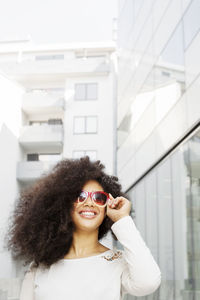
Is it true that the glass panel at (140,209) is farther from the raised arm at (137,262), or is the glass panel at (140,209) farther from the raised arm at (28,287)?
the raised arm at (137,262)

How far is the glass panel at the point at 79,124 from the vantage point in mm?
21344

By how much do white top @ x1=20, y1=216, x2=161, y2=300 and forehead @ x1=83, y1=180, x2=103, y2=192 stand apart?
411mm

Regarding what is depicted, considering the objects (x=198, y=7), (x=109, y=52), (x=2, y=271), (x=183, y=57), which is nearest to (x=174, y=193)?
(x=183, y=57)

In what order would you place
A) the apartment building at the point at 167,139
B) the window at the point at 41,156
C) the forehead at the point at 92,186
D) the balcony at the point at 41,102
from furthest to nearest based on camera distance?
the window at the point at 41,156, the balcony at the point at 41,102, the apartment building at the point at 167,139, the forehead at the point at 92,186

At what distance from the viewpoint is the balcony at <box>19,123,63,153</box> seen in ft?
69.0

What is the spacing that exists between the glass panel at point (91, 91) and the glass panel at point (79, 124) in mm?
1522

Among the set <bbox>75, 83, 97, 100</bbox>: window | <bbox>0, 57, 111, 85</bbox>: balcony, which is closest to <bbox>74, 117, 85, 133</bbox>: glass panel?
<bbox>75, 83, 97, 100</bbox>: window

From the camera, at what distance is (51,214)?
Answer: 2.26m

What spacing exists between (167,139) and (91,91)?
51.0 feet

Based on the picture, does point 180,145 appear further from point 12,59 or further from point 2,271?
point 12,59

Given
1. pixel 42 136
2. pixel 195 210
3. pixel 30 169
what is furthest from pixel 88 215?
pixel 42 136

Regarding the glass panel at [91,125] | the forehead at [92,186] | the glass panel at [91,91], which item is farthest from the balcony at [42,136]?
the forehead at [92,186]

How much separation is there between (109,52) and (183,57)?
60.1 feet

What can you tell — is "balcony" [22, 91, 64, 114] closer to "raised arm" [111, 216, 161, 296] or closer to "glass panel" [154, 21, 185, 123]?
"glass panel" [154, 21, 185, 123]
